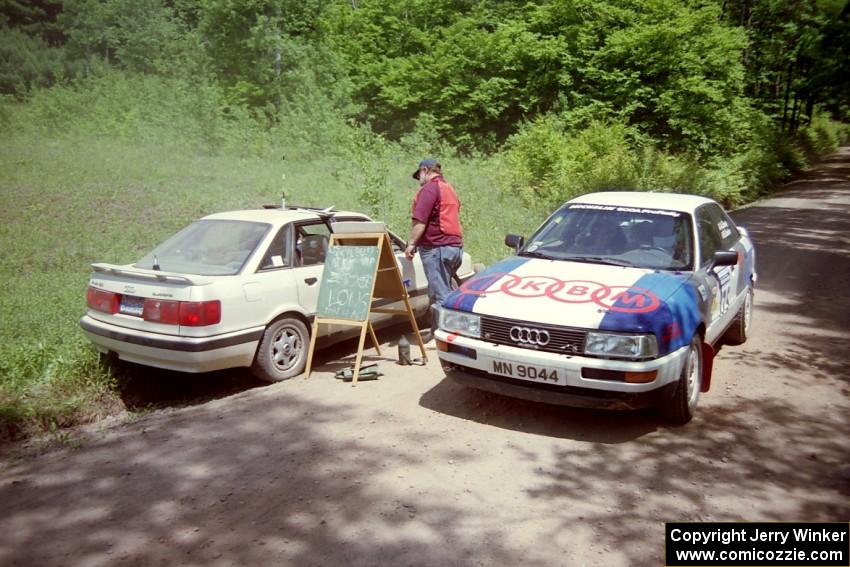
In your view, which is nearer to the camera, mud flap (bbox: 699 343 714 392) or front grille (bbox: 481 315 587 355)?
front grille (bbox: 481 315 587 355)

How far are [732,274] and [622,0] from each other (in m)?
19.9

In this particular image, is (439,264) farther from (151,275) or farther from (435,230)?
(151,275)

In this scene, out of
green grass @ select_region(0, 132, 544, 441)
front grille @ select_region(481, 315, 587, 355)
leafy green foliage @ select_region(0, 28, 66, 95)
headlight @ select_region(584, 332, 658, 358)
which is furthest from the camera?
leafy green foliage @ select_region(0, 28, 66, 95)

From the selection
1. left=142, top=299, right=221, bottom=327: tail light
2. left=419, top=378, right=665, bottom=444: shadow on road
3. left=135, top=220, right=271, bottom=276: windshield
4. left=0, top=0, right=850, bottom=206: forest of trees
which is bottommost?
left=419, top=378, right=665, bottom=444: shadow on road

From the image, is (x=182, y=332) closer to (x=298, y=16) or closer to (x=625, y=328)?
(x=625, y=328)

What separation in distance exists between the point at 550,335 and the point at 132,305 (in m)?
3.67

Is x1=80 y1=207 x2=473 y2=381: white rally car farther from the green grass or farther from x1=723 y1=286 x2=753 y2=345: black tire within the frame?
x1=723 y1=286 x2=753 y2=345: black tire

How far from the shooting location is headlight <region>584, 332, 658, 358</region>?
4504 mm

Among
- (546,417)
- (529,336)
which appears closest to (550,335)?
(529,336)

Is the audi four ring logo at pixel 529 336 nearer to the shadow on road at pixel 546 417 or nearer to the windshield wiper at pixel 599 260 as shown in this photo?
the shadow on road at pixel 546 417

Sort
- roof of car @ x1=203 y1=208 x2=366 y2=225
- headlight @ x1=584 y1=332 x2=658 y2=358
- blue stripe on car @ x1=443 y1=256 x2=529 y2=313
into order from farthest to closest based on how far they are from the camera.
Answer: roof of car @ x1=203 y1=208 x2=366 y2=225, blue stripe on car @ x1=443 y1=256 x2=529 y2=313, headlight @ x1=584 y1=332 x2=658 y2=358

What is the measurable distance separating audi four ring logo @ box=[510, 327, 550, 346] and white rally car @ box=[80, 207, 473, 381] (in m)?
2.47

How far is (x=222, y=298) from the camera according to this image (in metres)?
5.66

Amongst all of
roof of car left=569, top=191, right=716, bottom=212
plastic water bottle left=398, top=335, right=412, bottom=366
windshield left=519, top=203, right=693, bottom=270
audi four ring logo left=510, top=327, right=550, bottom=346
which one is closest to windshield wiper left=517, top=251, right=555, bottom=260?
windshield left=519, top=203, right=693, bottom=270
